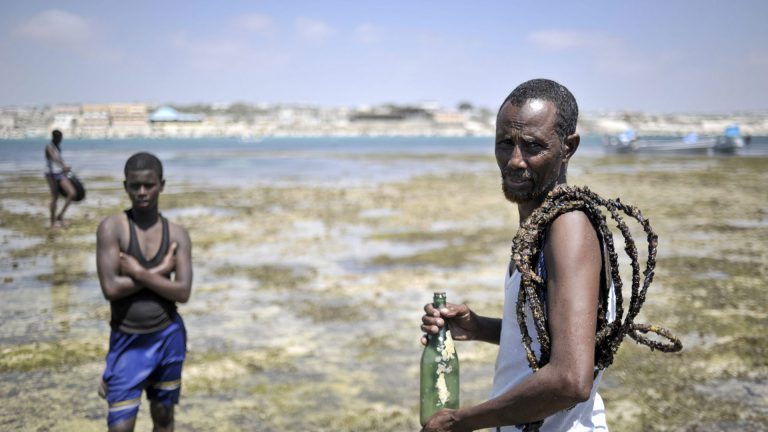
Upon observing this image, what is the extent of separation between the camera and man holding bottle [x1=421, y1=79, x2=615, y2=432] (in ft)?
5.56

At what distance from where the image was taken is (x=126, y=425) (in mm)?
3740

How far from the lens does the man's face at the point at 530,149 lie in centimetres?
194

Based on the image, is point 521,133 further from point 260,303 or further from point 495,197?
point 495,197

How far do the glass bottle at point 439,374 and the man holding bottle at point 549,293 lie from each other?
8 centimetres

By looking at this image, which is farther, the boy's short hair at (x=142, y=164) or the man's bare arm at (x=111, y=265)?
the boy's short hair at (x=142, y=164)

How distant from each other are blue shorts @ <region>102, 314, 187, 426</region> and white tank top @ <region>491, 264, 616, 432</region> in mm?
2601

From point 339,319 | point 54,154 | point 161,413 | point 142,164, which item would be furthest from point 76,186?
point 161,413

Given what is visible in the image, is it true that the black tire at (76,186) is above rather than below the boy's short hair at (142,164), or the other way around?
below

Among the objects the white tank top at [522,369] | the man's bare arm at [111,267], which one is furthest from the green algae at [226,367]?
the white tank top at [522,369]

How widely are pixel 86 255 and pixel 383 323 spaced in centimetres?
729

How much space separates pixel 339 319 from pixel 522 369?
6.33 meters

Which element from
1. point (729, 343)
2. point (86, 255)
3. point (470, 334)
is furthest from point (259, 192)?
point (470, 334)

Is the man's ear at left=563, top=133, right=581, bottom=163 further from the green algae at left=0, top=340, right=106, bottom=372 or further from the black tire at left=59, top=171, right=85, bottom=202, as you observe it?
the black tire at left=59, top=171, right=85, bottom=202

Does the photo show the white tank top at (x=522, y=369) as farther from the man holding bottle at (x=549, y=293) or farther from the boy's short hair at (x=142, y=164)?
the boy's short hair at (x=142, y=164)
